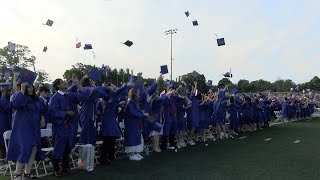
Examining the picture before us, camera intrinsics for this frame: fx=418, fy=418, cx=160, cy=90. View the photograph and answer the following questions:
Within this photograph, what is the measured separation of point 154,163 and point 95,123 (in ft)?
5.64

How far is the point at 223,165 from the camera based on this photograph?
9.69 meters

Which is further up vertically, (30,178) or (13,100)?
(13,100)

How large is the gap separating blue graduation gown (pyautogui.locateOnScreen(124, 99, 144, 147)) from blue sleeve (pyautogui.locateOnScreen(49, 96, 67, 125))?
8.09ft

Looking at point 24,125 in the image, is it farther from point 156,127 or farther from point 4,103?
point 156,127

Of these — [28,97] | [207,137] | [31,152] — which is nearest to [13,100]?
[28,97]

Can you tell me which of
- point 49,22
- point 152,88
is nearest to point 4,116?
point 152,88

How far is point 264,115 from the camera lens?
878 inches

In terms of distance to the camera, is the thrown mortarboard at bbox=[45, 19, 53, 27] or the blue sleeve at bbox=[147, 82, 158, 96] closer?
the blue sleeve at bbox=[147, 82, 158, 96]

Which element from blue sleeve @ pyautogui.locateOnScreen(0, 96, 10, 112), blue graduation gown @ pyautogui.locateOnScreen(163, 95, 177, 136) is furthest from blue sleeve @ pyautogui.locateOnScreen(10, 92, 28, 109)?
blue graduation gown @ pyautogui.locateOnScreen(163, 95, 177, 136)

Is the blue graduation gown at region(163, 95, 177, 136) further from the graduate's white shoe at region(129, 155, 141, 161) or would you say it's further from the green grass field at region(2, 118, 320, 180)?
the graduate's white shoe at region(129, 155, 141, 161)

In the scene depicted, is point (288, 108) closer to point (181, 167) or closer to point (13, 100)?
point (181, 167)

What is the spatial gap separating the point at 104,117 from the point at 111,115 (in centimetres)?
18

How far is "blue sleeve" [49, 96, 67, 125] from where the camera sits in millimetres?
8370

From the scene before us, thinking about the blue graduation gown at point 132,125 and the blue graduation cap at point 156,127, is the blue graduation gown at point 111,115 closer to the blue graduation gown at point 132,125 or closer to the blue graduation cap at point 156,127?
the blue graduation gown at point 132,125
